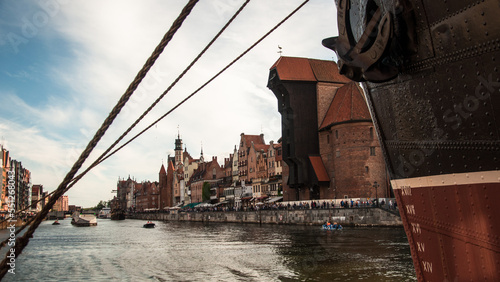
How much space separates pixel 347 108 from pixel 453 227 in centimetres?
4713

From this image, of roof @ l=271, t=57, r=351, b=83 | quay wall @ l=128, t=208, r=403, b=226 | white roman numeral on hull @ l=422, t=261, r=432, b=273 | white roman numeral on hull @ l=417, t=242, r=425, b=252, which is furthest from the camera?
roof @ l=271, t=57, r=351, b=83

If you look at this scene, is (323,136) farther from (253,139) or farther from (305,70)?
(253,139)

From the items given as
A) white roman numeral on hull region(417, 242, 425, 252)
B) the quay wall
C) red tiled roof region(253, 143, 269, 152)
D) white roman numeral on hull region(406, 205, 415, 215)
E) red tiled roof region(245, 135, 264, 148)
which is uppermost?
red tiled roof region(245, 135, 264, 148)

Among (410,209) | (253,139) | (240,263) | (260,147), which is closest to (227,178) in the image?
(253,139)

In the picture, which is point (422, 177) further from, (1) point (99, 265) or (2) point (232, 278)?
(1) point (99, 265)

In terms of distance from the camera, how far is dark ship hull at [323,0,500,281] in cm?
360

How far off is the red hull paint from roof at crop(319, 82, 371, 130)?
4435 cm

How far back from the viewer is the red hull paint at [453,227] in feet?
12.1

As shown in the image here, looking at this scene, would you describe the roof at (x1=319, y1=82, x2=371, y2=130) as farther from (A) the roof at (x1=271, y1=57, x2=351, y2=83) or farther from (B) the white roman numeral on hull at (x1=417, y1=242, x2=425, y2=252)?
(B) the white roman numeral on hull at (x1=417, y1=242, x2=425, y2=252)

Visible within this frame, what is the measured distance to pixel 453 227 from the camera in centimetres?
409

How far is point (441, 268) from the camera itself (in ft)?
14.6

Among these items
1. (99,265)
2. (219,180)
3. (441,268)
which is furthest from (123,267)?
(219,180)

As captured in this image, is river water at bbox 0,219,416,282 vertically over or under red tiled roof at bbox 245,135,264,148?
under

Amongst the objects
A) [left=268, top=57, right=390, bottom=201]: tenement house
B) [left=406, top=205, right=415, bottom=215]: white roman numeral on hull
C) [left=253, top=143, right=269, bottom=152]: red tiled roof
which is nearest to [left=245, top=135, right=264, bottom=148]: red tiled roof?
[left=253, top=143, right=269, bottom=152]: red tiled roof
